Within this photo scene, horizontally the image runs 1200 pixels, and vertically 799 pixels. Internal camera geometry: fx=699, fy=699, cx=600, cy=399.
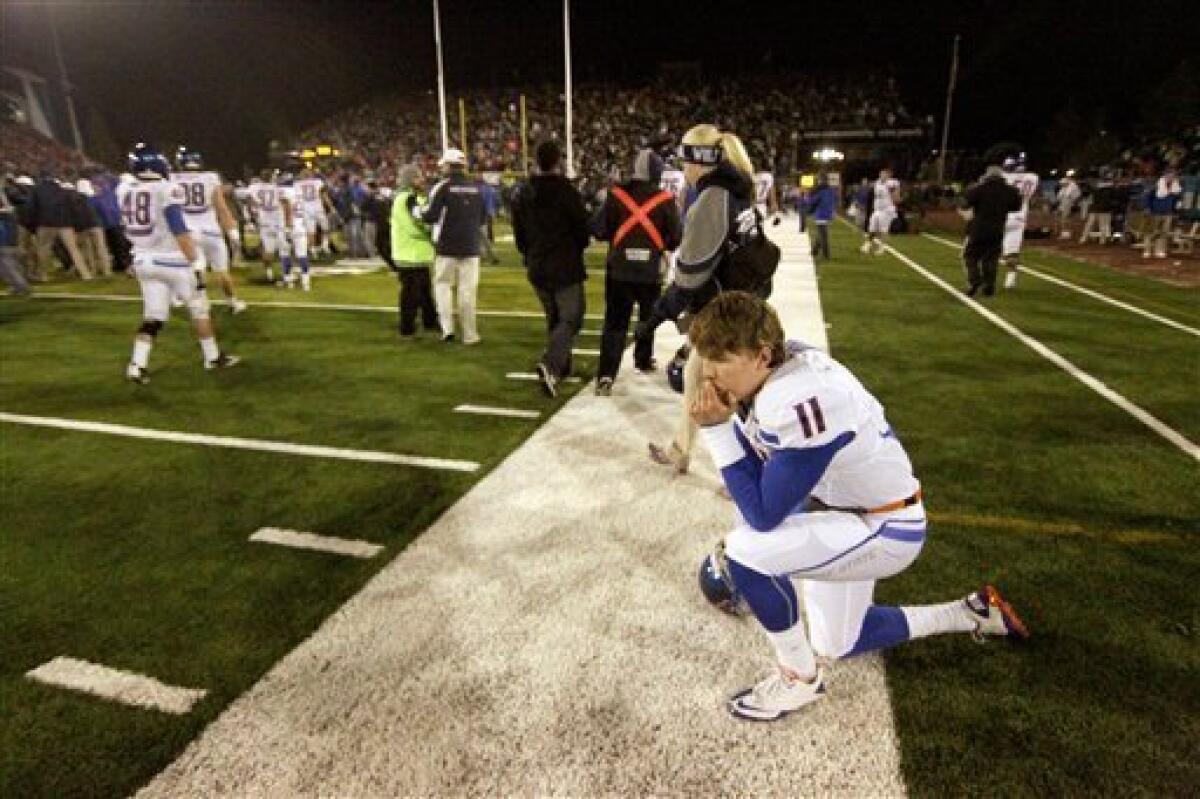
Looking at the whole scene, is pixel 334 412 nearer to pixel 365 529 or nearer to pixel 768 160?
pixel 365 529

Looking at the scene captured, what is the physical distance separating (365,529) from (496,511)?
2.47ft

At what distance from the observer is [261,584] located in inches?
137

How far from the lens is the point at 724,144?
14.1 feet

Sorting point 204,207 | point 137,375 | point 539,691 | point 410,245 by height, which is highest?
point 204,207

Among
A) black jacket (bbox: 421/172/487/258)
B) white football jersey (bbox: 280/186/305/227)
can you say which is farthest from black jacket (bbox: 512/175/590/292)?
white football jersey (bbox: 280/186/305/227)

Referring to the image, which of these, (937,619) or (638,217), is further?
(638,217)

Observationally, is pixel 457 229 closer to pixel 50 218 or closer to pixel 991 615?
pixel 991 615

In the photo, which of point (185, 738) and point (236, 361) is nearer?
point (185, 738)

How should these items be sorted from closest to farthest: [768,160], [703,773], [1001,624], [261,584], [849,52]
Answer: [703,773] < [1001,624] < [261,584] < [768,160] < [849,52]

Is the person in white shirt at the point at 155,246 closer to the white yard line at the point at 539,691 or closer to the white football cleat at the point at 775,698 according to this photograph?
the white yard line at the point at 539,691

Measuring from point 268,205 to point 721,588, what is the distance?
1260cm

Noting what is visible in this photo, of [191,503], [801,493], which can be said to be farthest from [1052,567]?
[191,503]

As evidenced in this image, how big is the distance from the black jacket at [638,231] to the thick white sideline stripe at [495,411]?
142 cm

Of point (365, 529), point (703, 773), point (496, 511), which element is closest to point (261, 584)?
point (365, 529)
